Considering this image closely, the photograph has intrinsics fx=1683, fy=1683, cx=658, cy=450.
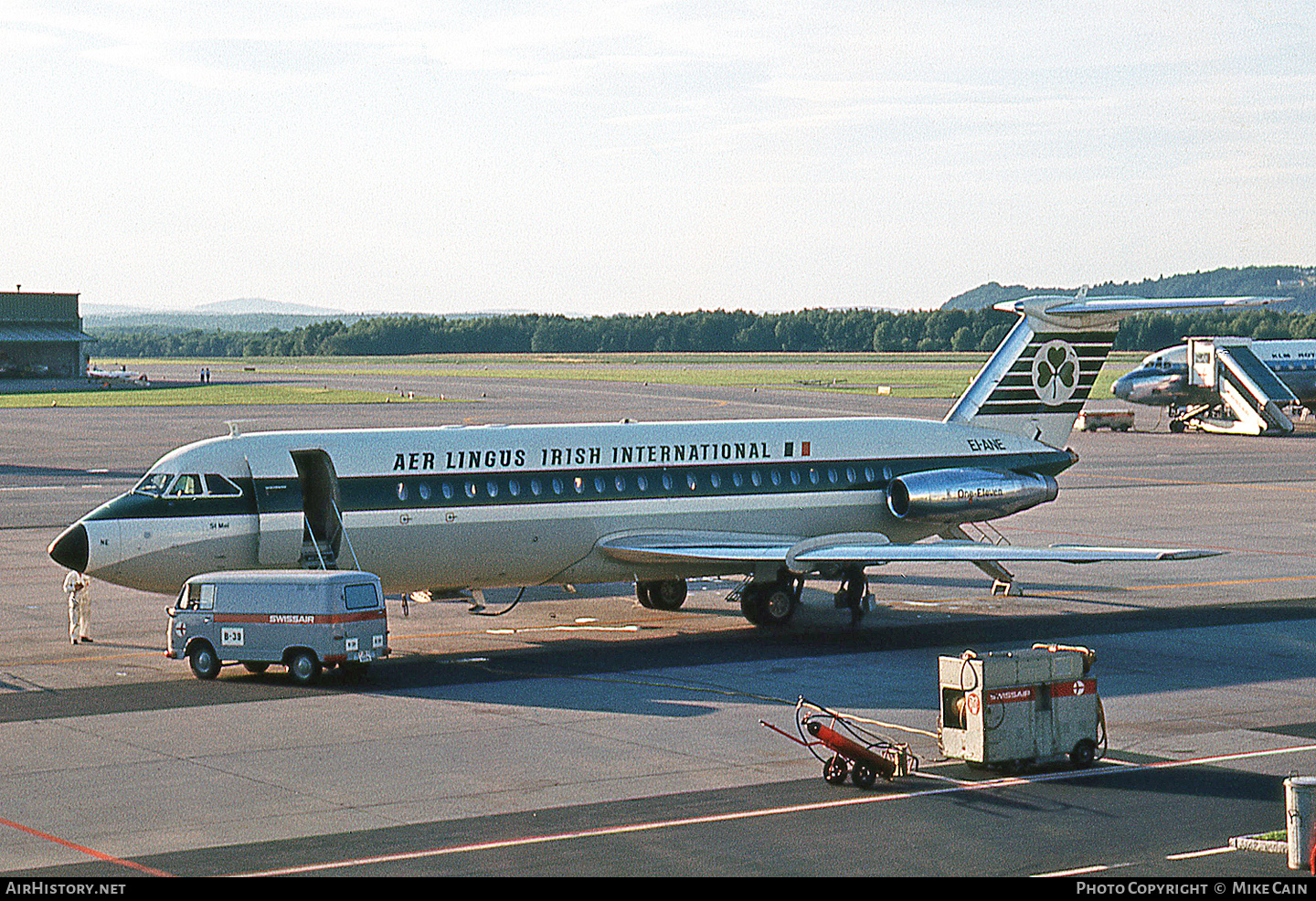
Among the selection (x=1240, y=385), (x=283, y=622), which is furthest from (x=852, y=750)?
(x=1240, y=385)

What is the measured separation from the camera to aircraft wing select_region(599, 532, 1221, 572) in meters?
31.5

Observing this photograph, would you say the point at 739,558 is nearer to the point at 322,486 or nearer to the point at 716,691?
the point at 716,691

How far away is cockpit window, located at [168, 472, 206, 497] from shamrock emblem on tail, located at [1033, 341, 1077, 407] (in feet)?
62.7

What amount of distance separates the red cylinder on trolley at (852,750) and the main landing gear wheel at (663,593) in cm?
1567

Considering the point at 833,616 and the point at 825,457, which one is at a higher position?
the point at 825,457

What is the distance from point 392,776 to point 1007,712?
8.06 meters

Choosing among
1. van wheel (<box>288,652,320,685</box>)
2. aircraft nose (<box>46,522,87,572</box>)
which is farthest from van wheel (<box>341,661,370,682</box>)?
aircraft nose (<box>46,522,87,572</box>)

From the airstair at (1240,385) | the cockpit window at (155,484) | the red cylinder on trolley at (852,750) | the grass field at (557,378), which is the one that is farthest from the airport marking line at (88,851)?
the grass field at (557,378)

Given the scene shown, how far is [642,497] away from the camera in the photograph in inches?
1341

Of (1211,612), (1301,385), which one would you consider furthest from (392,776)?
(1301,385)

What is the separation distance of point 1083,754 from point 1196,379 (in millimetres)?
74135

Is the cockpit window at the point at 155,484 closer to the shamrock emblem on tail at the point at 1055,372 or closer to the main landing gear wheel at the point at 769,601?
the main landing gear wheel at the point at 769,601

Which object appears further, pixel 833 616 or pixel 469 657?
pixel 833 616

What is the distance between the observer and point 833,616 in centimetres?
3556
